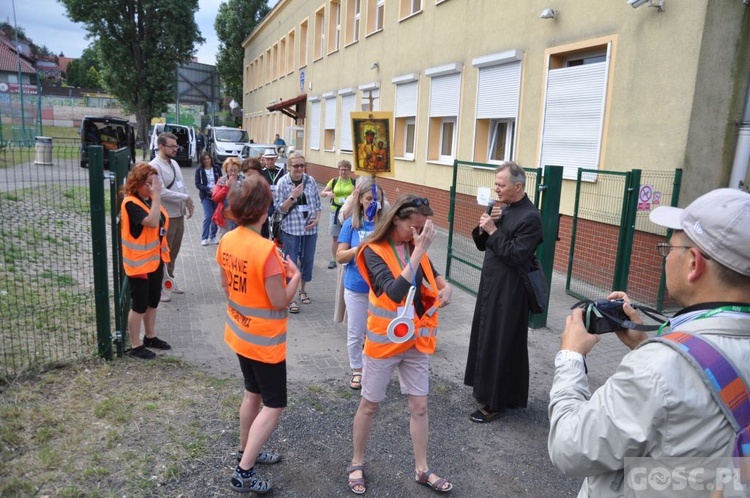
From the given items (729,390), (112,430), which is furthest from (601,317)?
(112,430)

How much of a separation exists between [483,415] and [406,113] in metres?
11.8

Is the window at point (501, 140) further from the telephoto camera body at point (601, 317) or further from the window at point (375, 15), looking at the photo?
the telephoto camera body at point (601, 317)

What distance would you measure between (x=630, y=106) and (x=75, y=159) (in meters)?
7.04

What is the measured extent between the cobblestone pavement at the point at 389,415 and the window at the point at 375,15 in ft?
41.7

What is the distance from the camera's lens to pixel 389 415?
411 cm

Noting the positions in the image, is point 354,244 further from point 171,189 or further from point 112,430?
point 171,189

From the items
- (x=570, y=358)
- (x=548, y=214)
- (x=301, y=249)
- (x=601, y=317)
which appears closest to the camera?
(x=570, y=358)

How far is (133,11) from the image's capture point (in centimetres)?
3600

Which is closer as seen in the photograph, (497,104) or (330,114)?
(497,104)

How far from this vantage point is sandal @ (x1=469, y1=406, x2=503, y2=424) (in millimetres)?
4102

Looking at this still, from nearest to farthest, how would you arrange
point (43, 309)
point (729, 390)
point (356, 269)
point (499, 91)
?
point (729, 390), point (356, 269), point (43, 309), point (499, 91)

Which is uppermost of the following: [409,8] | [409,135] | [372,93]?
[409,8]

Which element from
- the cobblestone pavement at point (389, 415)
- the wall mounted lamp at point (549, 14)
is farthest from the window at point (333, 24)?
the cobblestone pavement at point (389, 415)

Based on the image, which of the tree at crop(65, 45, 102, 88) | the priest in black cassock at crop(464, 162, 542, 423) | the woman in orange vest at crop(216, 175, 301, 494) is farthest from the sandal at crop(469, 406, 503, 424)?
the tree at crop(65, 45, 102, 88)
